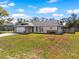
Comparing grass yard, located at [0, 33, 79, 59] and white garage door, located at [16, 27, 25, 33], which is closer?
grass yard, located at [0, 33, 79, 59]

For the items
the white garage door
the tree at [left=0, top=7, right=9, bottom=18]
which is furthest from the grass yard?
the tree at [left=0, top=7, right=9, bottom=18]

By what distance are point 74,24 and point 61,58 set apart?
41849 millimetres

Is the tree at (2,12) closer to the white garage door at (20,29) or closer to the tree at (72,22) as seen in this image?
the white garage door at (20,29)

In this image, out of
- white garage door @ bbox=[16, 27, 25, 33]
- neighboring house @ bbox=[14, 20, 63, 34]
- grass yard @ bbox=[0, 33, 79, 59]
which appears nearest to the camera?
grass yard @ bbox=[0, 33, 79, 59]

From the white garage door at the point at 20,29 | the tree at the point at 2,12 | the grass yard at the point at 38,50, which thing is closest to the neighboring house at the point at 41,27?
the white garage door at the point at 20,29

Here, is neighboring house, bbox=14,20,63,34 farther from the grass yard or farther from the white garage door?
the grass yard

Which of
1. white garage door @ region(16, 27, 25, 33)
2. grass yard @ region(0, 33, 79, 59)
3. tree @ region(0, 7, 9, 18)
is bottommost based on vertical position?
grass yard @ region(0, 33, 79, 59)

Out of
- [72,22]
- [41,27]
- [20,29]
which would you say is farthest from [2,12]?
[72,22]

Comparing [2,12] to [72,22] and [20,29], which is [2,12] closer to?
[20,29]

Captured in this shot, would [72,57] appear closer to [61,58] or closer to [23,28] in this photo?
[61,58]

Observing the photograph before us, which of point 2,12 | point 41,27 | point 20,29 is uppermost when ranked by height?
point 2,12

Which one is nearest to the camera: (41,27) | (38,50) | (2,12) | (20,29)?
(38,50)

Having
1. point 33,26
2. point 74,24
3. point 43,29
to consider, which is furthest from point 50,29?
point 74,24

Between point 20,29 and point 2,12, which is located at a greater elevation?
point 2,12
